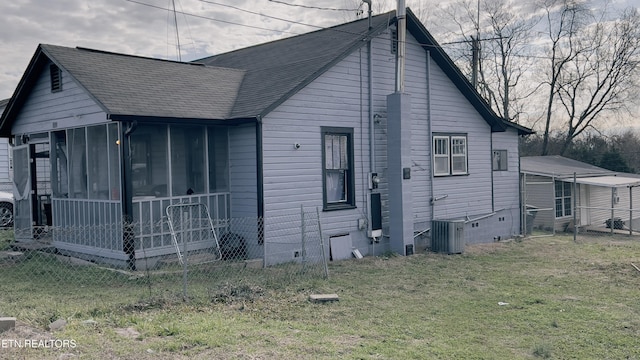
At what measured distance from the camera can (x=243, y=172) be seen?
1221 centimetres

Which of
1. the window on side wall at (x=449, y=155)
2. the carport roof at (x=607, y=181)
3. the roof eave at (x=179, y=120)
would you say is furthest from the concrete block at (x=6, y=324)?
the carport roof at (x=607, y=181)

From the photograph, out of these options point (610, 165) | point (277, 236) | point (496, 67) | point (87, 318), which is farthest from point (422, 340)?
point (496, 67)

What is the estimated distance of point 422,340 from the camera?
6625mm

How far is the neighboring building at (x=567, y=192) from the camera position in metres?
24.3

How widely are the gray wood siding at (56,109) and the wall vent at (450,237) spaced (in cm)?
863

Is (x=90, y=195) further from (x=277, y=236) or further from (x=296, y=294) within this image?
(x=296, y=294)

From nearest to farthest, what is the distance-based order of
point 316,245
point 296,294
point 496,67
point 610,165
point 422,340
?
point 422,340 < point 296,294 < point 316,245 < point 610,165 < point 496,67

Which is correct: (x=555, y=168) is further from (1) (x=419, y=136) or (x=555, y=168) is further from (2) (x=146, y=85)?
(2) (x=146, y=85)

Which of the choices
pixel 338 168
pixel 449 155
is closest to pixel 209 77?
pixel 338 168

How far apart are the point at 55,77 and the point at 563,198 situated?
2184 cm

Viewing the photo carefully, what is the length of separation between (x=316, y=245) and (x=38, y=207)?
745 centimetres

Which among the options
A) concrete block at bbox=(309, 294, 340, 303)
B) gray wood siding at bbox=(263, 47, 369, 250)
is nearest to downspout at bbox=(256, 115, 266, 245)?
gray wood siding at bbox=(263, 47, 369, 250)

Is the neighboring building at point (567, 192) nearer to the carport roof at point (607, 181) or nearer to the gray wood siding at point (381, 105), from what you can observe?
the carport roof at point (607, 181)

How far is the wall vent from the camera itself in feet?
47.3
